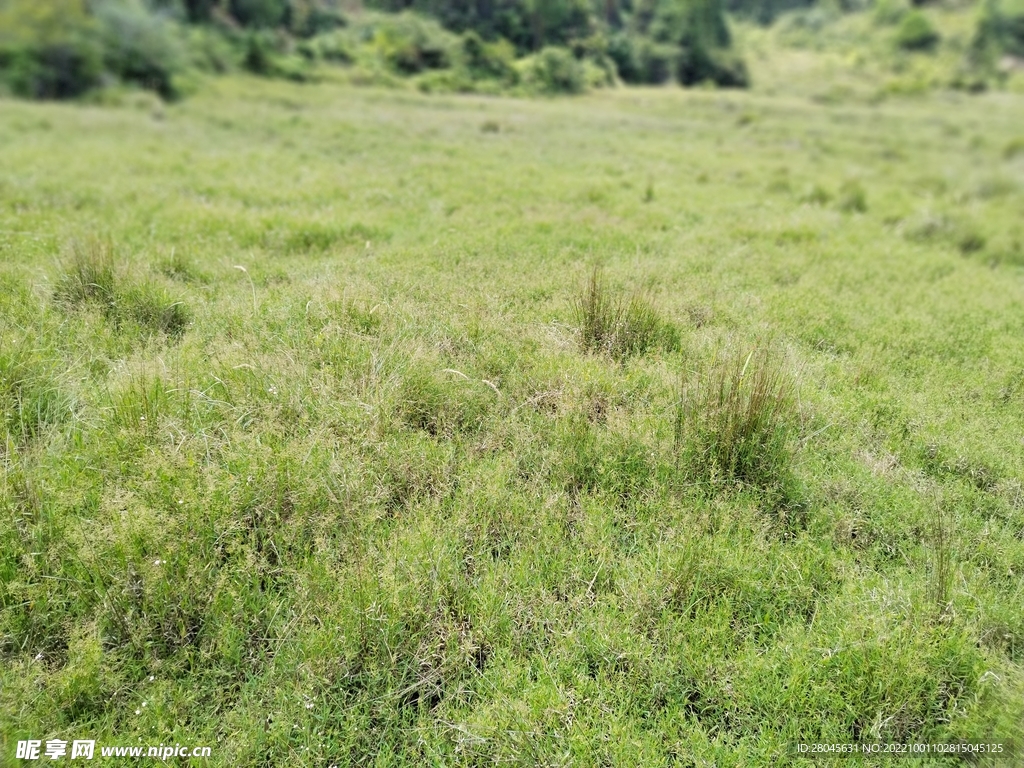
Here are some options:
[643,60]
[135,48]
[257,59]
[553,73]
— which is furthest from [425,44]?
[643,60]

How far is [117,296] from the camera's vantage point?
4.24 meters

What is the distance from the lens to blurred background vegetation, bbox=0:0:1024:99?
2053 cm

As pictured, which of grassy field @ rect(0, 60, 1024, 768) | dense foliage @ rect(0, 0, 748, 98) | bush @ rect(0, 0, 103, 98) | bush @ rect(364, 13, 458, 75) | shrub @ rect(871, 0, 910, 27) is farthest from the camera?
shrub @ rect(871, 0, 910, 27)

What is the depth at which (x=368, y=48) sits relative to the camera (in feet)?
126

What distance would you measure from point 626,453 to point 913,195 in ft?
42.4

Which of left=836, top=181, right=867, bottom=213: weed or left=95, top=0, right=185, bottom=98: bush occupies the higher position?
left=95, top=0, right=185, bottom=98: bush

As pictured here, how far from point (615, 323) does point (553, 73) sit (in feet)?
138

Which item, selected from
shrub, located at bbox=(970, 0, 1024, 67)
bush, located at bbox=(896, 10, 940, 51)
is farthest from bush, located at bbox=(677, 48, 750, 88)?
bush, located at bbox=(896, 10, 940, 51)

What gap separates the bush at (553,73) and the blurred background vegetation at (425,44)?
10 cm

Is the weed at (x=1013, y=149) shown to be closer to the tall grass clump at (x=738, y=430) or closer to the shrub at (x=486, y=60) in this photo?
the tall grass clump at (x=738, y=430)

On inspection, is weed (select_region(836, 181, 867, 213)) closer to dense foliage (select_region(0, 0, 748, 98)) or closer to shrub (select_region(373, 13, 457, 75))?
dense foliage (select_region(0, 0, 748, 98))

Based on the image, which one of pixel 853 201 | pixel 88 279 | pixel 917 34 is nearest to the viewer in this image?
pixel 88 279

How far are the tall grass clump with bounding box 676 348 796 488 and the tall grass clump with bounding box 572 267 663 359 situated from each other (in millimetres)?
881

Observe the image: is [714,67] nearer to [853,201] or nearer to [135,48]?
[135,48]
